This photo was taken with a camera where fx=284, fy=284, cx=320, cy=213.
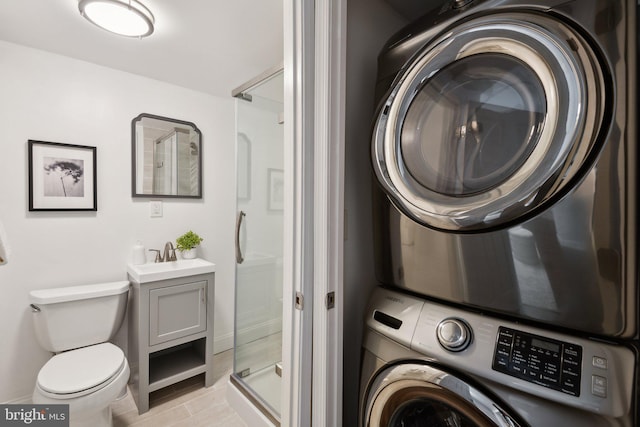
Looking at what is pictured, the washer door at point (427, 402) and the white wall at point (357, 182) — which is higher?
the white wall at point (357, 182)

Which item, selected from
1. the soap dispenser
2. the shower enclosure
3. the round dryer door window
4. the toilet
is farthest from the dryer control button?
the soap dispenser

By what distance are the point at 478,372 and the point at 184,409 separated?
1.89m

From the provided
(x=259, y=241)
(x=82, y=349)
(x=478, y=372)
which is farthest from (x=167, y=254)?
(x=478, y=372)

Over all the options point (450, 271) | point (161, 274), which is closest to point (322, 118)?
point (450, 271)

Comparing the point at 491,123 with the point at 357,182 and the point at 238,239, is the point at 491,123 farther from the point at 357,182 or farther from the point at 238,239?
the point at 238,239

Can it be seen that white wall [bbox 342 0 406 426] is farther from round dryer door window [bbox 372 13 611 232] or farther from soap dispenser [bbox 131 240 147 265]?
soap dispenser [bbox 131 240 147 265]

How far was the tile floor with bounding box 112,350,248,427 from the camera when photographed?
1.69 m

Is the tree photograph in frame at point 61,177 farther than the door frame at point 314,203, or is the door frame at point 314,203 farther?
the tree photograph in frame at point 61,177

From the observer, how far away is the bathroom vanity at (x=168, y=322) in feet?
5.87

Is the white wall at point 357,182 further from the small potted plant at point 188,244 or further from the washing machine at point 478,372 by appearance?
the small potted plant at point 188,244

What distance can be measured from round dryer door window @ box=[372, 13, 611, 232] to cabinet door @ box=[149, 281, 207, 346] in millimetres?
1674

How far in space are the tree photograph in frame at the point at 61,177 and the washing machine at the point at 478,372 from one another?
2055 mm

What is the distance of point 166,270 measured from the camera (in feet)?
6.22

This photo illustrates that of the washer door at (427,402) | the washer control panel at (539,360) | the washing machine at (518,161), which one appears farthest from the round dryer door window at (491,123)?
the washer door at (427,402)
